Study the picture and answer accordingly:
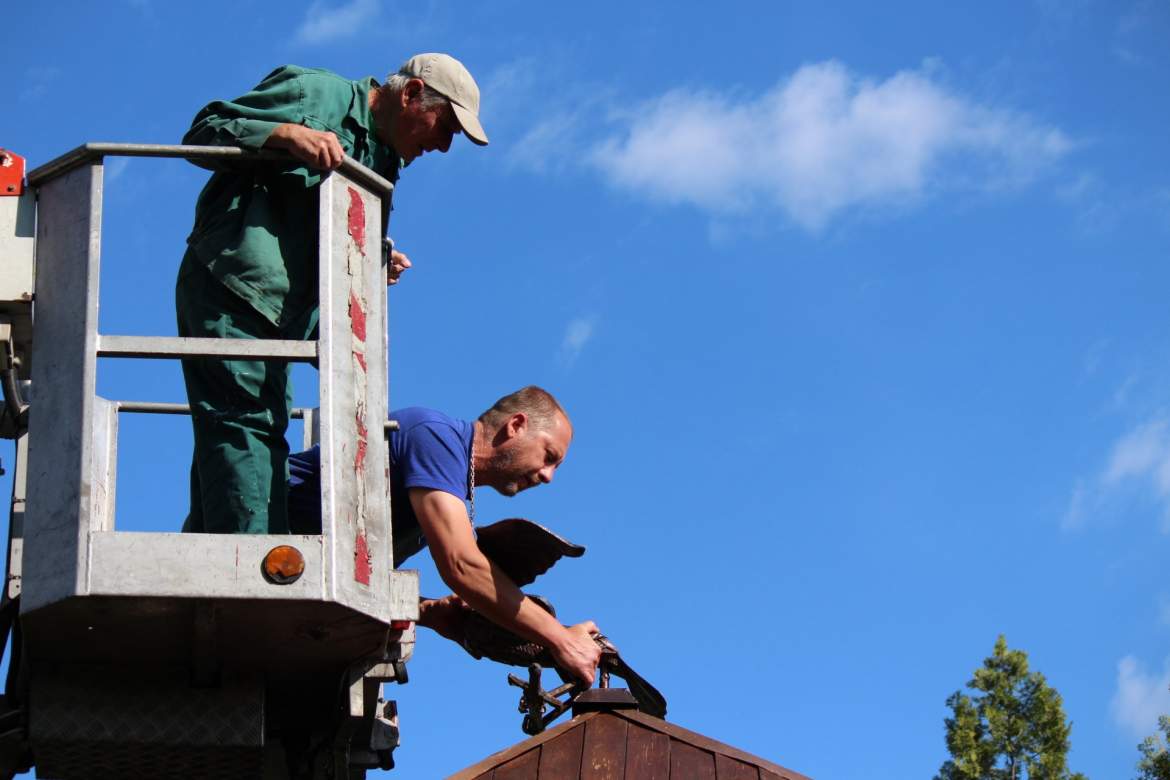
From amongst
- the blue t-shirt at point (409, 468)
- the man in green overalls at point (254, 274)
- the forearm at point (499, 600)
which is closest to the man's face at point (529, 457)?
the blue t-shirt at point (409, 468)

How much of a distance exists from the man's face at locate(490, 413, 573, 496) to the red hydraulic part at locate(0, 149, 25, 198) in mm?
2158

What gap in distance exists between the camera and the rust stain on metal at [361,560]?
6.29 m

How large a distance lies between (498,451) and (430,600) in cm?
80

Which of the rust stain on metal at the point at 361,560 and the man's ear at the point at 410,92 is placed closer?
the rust stain on metal at the point at 361,560

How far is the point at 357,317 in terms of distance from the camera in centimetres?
668

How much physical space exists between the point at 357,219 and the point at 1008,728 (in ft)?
78.2

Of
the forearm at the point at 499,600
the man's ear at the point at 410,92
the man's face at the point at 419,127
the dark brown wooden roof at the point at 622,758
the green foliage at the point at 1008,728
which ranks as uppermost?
the green foliage at the point at 1008,728

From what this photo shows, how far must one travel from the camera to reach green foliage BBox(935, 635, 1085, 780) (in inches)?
1109

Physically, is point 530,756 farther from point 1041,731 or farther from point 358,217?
point 1041,731

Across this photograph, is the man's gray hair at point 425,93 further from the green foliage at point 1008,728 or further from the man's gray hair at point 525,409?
the green foliage at point 1008,728

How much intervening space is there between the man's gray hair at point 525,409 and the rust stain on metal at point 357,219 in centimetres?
119

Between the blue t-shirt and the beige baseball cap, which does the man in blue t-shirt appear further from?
the beige baseball cap

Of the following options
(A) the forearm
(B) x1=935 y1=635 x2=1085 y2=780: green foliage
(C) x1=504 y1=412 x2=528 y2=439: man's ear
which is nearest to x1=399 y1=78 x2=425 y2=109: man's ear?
(C) x1=504 y1=412 x2=528 y2=439: man's ear

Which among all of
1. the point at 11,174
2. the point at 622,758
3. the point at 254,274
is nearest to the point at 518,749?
the point at 622,758
